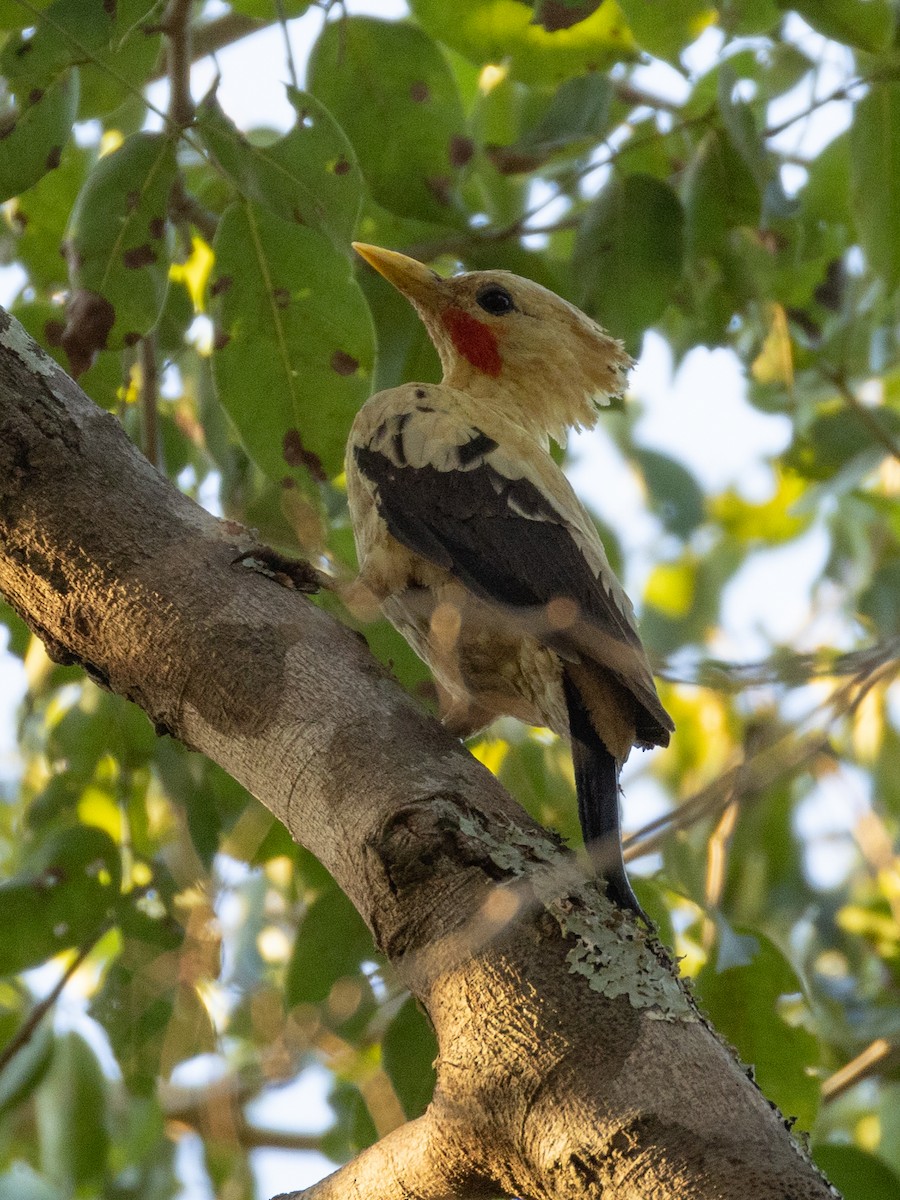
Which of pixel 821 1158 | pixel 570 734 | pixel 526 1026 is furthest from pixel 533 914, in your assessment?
pixel 821 1158

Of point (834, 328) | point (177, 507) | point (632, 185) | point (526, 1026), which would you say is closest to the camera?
point (526, 1026)

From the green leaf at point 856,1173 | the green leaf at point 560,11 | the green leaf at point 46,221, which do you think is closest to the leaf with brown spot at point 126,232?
the green leaf at point 46,221

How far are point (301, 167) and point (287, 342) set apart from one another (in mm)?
384

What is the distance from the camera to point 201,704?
199 centimetres

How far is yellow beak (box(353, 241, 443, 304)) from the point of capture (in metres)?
3.31

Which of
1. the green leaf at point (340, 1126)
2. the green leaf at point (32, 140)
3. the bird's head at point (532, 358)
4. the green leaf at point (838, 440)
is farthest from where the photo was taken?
the green leaf at point (838, 440)

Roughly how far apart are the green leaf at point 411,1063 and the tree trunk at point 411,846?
0.81 meters

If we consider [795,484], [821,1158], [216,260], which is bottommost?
[821,1158]

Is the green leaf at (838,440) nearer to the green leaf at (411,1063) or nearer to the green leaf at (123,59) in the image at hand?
the green leaf at (123,59)

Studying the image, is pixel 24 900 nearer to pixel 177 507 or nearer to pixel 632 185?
pixel 177 507

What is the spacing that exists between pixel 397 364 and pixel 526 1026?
6.91ft

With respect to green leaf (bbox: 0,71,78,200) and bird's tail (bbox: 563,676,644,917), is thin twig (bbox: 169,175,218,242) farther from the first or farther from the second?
bird's tail (bbox: 563,676,644,917)

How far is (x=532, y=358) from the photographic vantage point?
3.86 metres

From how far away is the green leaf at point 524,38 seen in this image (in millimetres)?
2949
